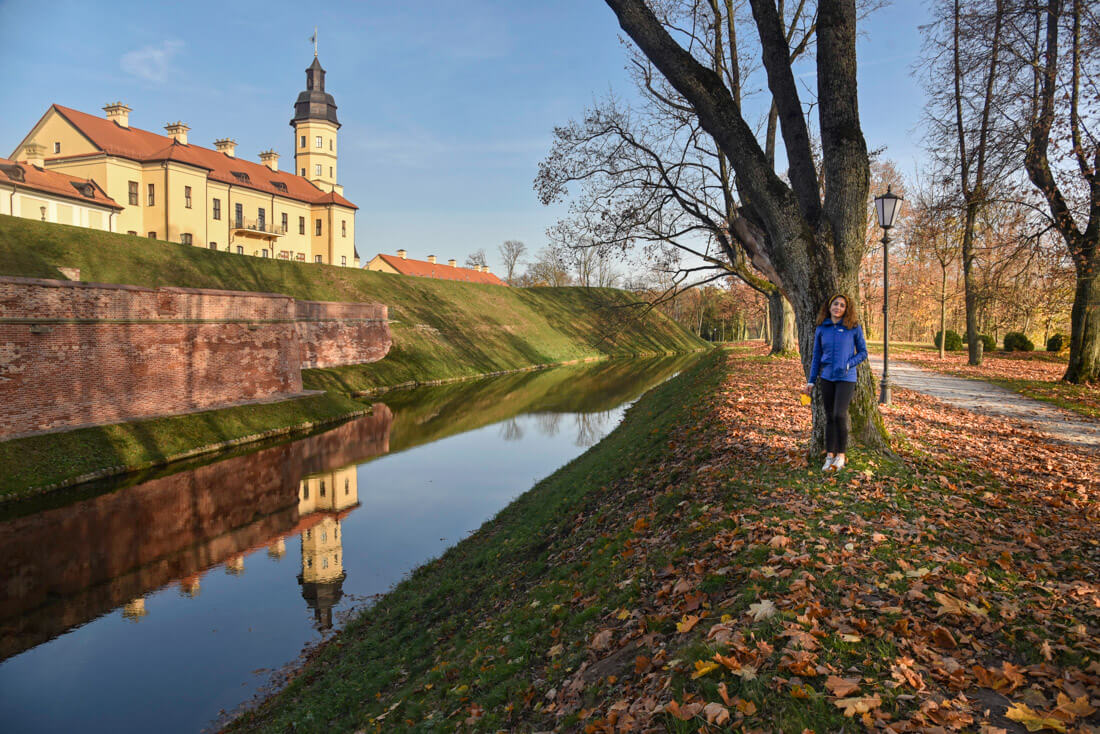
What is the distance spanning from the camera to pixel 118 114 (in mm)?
46000

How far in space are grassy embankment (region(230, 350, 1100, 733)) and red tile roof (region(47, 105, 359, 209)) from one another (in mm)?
47283

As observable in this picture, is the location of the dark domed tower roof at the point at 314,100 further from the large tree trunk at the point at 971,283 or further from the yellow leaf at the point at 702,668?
the yellow leaf at the point at 702,668

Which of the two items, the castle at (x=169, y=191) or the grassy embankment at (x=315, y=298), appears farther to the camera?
the castle at (x=169, y=191)

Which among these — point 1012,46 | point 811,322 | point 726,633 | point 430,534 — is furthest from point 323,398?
point 1012,46

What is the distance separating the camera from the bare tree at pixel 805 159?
7270 mm

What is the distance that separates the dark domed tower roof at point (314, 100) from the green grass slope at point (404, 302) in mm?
23775

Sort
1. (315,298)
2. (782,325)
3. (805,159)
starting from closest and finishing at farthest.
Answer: (805,159) < (782,325) < (315,298)

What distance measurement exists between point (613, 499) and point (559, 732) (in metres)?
5.62

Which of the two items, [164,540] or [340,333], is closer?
[164,540]

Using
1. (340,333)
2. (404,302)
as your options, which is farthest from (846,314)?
(404,302)

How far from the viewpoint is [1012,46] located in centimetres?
1644

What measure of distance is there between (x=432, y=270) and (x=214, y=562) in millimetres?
74214

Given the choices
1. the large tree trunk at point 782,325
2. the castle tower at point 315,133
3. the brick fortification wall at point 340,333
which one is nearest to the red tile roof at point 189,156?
the castle tower at point 315,133

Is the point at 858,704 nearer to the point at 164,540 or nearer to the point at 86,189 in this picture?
the point at 164,540
